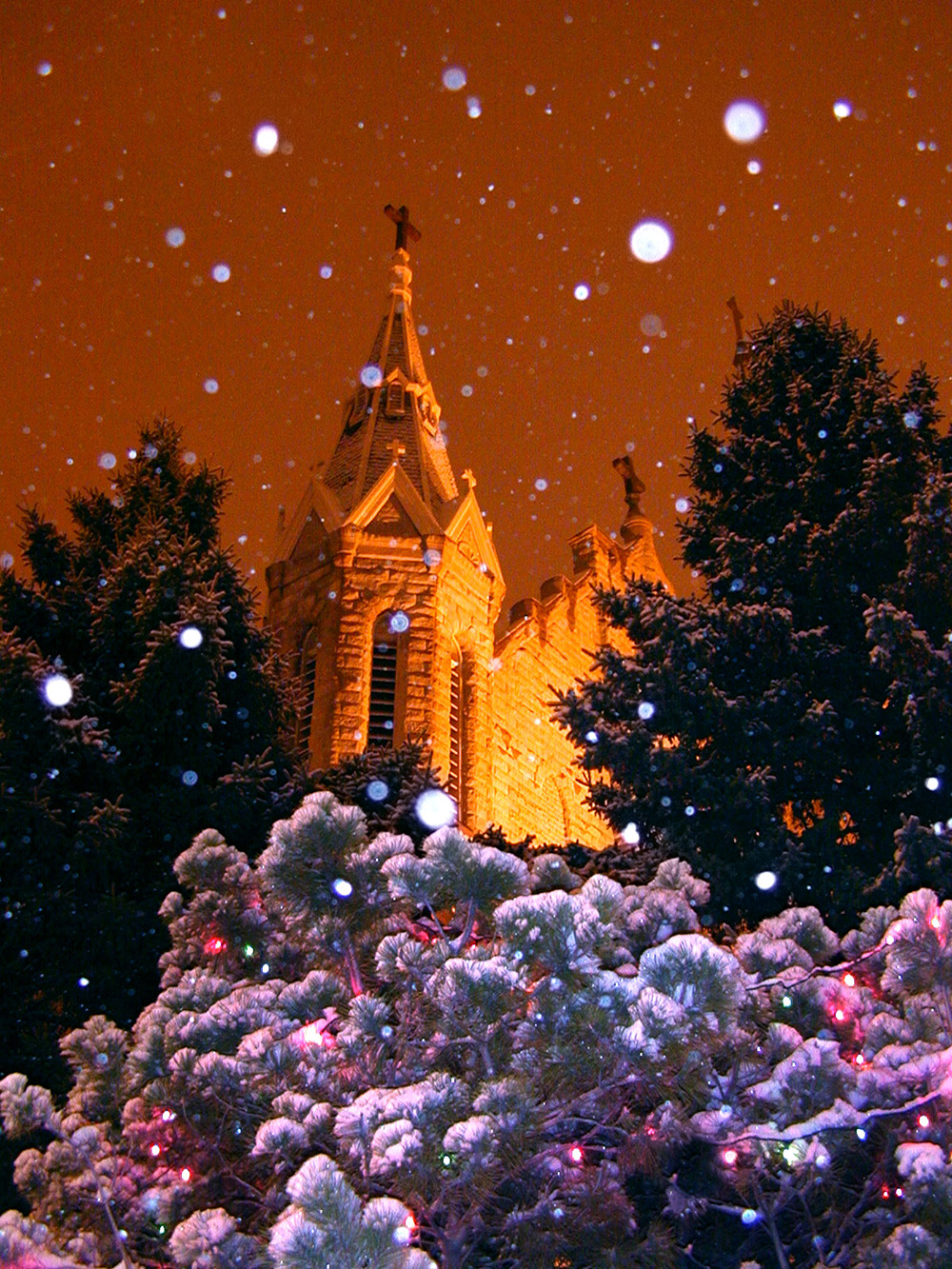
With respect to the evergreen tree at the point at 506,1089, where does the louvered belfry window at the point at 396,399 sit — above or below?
above

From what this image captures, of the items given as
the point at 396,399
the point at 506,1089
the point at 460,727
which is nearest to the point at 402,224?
the point at 396,399

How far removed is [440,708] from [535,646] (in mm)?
4501

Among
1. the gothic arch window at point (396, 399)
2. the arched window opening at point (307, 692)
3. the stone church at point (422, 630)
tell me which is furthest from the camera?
the gothic arch window at point (396, 399)

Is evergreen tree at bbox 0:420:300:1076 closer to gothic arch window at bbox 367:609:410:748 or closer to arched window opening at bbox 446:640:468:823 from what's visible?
gothic arch window at bbox 367:609:410:748

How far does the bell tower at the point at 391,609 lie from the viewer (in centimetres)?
1991

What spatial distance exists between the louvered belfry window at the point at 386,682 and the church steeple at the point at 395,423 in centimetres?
246

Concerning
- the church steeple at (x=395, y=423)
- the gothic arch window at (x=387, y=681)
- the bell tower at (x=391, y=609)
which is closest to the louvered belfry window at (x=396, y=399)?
the church steeple at (x=395, y=423)

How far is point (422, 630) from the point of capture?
20688 millimetres

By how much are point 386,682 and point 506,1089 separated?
14.8 metres

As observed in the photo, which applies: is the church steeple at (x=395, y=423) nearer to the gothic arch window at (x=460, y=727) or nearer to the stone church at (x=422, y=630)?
the stone church at (x=422, y=630)

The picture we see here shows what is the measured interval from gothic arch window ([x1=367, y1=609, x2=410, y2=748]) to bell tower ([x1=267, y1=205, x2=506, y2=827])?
0.8 inches

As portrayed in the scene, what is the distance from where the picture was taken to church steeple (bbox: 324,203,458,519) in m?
23.4

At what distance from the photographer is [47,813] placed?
11336 millimetres

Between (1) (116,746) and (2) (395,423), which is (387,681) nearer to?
(2) (395,423)
